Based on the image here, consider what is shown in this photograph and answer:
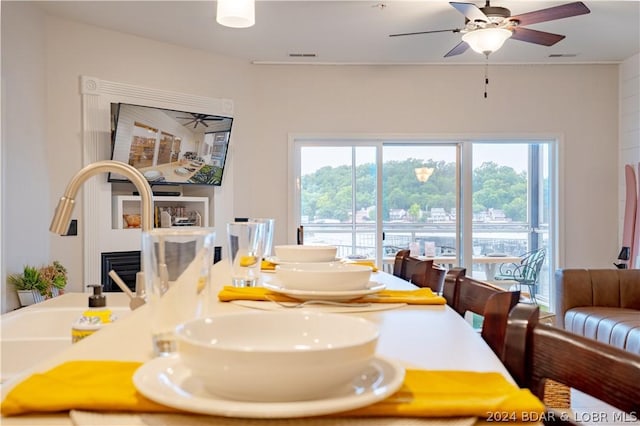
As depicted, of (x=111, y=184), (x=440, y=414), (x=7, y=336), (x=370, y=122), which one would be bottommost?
(x=7, y=336)

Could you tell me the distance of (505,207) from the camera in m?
5.68

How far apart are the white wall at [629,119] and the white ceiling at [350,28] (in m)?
0.15

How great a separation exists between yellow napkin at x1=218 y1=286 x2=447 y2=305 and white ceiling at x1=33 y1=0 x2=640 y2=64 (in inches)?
122

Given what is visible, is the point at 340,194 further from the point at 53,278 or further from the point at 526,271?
the point at 53,278

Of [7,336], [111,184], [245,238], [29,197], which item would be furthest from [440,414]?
[111,184]

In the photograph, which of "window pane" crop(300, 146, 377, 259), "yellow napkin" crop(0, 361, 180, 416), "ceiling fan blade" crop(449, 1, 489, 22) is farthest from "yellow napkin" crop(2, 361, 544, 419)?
"window pane" crop(300, 146, 377, 259)

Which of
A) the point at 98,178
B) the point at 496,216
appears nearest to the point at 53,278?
the point at 98,178

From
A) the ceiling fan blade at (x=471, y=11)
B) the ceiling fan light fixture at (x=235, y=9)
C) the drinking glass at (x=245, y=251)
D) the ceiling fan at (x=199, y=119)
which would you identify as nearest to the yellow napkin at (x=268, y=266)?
the drinking glass at (x=245, y=251)

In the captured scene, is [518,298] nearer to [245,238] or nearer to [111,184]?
[245,238]

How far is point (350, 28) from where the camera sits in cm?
436

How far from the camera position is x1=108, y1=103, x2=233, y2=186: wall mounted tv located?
4355mm

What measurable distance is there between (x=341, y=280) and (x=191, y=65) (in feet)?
14.4

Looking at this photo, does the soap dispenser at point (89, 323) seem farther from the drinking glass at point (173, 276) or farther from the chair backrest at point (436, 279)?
the chair backrest at point (436, 279)

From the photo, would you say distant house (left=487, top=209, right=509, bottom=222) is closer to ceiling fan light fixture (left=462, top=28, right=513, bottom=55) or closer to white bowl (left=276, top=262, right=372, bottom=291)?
ceiling fan light fixture (left=462, top=28, right=513, bottom=55)
